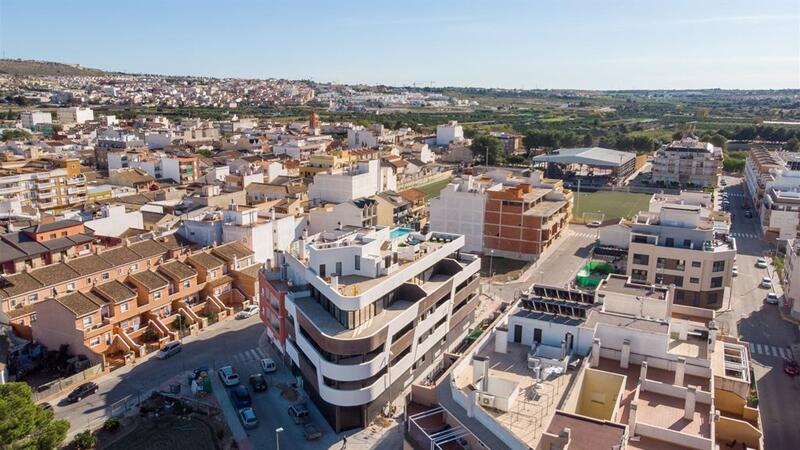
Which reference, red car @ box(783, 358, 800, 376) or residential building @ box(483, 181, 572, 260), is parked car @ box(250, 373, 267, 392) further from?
residential building @ box(483, 181, 572, 260)

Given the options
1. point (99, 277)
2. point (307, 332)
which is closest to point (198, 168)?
point (99, 277)

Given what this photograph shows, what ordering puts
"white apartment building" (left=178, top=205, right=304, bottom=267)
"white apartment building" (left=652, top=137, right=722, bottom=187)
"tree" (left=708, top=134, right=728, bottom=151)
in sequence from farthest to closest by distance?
"tree" (left=708, top=134, right=728, bottom=151) → "white apartment building" (left=652, top=137, right=722, bottom=187) → "white apartment building" (left=178, top=205, right=304, bottom=267)

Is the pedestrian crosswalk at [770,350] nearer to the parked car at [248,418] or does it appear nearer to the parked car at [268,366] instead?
the parked car at [268,366]

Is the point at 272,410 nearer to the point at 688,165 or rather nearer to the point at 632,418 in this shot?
the point at 632,418

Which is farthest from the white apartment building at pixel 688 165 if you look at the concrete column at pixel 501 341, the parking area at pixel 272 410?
the parking area at pixel 272 410

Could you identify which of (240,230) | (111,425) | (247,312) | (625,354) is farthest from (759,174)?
(111,425)

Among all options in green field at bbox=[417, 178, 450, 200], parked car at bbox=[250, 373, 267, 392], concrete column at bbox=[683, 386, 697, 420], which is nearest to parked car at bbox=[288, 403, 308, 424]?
parked car at bbox=[250, 373, 267, 392]

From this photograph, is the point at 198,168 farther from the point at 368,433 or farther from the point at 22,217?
the point at 368,433
